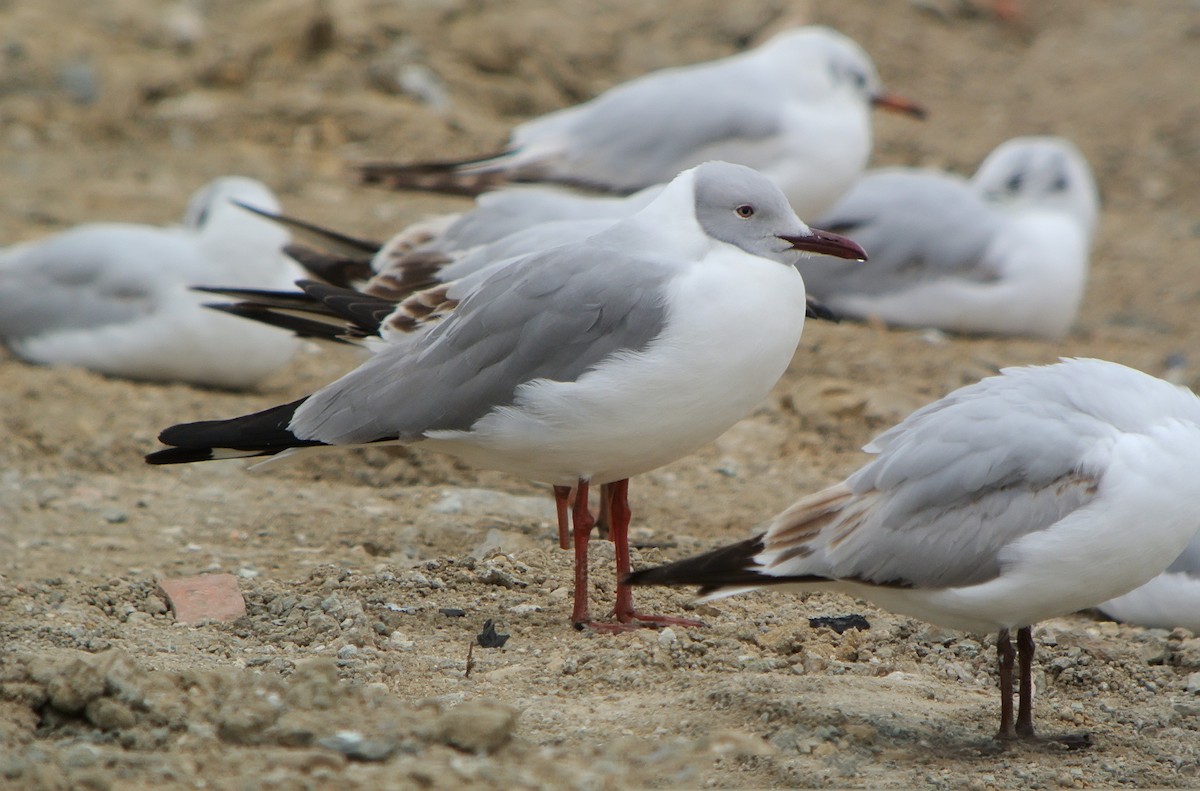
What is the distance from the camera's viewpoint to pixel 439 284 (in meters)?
5.38

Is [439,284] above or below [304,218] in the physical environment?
below

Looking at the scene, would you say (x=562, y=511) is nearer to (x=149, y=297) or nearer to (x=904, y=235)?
(x=149, y=297)

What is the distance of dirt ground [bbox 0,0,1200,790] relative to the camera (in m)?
3.42

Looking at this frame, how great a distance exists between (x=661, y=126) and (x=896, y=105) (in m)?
1.52

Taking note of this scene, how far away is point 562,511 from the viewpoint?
16.5 feet

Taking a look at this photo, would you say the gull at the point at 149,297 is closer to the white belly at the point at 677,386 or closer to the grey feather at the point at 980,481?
the white belly at the point at 677,386

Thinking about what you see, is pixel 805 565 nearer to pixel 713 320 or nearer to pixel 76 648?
pixel 713 320

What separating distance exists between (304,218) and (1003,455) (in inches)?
229

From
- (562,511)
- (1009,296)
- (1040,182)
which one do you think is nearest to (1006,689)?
(562,511)

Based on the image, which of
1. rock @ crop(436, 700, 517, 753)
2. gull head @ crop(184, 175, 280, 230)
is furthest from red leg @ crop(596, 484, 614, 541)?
gull head @ crop(184, 175, 280, 230)

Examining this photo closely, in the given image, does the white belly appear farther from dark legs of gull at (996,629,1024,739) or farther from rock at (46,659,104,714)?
rock at (46,659,104,714)

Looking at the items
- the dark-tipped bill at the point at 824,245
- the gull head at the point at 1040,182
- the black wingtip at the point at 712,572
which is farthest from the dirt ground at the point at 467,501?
the dark-tipped bill at the point at 824,245

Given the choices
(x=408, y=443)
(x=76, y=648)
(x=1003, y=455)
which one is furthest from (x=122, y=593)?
(x=1003, y=455)

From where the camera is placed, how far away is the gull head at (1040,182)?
8.81m
